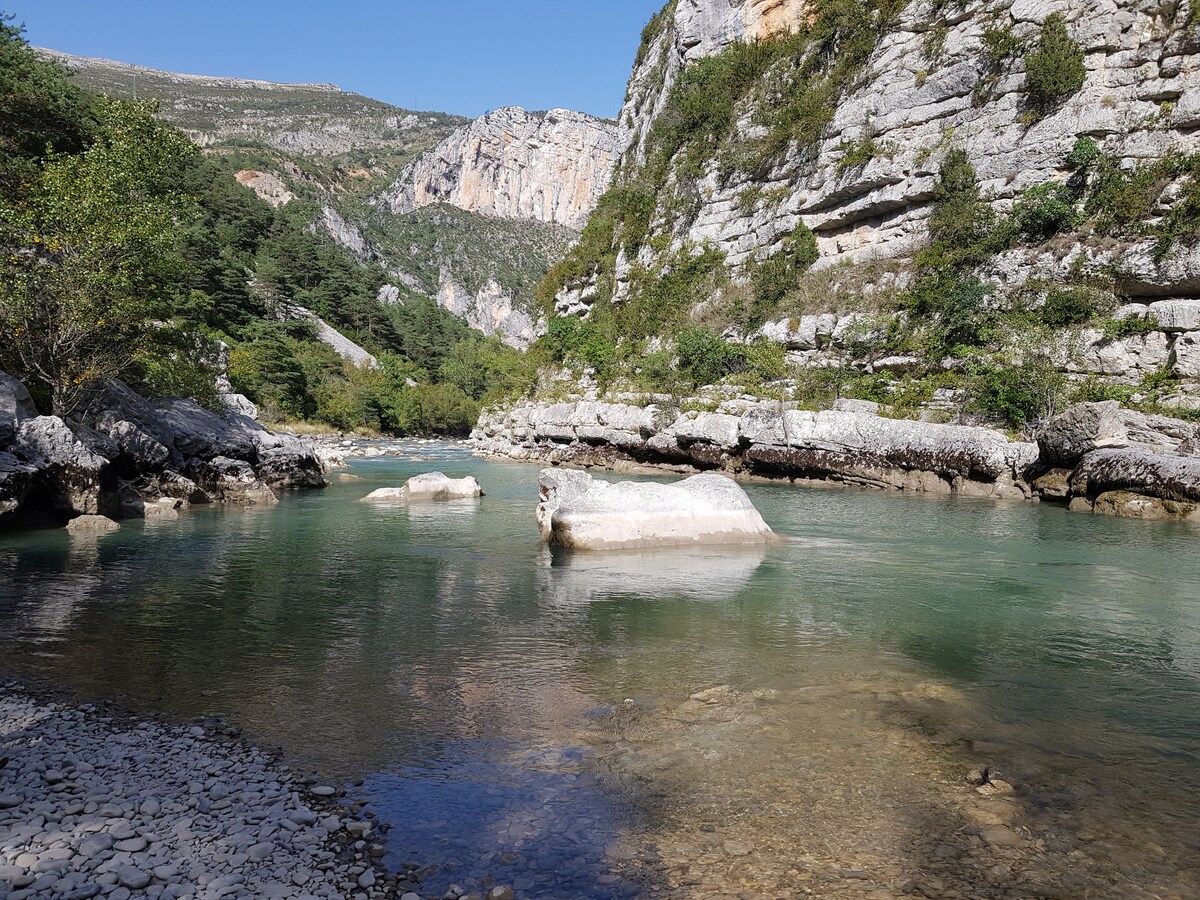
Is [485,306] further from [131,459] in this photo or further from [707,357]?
[131,459]

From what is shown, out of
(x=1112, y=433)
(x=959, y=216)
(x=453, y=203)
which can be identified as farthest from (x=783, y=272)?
(x=453, y=203)

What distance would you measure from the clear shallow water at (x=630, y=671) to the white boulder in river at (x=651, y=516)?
26.0 inches

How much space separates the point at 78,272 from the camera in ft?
70.6

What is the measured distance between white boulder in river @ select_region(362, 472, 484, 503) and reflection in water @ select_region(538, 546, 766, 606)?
1206 centimetres

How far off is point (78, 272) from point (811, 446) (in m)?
29.9

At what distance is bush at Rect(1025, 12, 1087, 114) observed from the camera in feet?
122

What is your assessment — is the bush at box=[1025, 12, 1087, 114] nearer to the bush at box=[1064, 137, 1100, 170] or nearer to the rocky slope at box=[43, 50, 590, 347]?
the bush at box=[1064, 137, 1100, 170]

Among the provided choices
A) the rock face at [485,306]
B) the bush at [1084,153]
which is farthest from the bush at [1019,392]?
the rock face at [485,306]

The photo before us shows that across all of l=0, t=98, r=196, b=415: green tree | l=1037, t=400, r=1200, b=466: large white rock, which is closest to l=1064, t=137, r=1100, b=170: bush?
l=1037, t=400, r=1200, b=466: large white rock

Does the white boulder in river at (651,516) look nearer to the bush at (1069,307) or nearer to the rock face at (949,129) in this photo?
the bush at (1069,307)

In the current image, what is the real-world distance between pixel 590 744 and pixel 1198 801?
5219 mm

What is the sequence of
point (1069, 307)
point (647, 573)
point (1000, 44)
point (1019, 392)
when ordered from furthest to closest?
point (1000, 44) < point (1069, 307) < point (1019, 392) < point (647, 573)

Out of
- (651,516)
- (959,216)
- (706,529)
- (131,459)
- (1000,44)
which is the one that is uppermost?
(1000,44)

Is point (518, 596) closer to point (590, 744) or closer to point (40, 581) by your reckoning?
point (590, 744)
